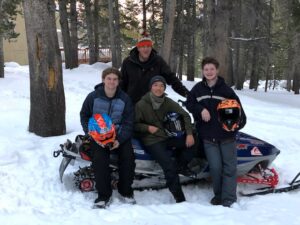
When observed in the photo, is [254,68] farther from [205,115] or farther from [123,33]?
[205,115]

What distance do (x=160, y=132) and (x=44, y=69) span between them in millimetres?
2589

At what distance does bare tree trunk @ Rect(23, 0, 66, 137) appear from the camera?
7.02 m

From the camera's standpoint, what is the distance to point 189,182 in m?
6.29

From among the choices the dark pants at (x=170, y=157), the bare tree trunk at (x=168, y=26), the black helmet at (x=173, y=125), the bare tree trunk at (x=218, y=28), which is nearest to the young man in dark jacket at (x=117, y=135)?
the dark pants at (x=170, y=157)

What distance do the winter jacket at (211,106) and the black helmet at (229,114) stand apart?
76 mm

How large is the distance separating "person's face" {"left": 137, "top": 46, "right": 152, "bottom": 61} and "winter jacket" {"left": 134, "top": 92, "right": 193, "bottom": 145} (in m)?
0.67

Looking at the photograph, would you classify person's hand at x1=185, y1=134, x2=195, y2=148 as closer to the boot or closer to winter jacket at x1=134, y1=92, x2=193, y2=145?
winter jacket at x1=134, y1=92, x2=193, y2=145

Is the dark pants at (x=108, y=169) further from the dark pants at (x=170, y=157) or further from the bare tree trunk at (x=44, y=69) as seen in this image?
the bare tree trunk at (x=44, y=69)

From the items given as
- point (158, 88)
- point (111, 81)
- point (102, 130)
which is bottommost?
point (102, 130)

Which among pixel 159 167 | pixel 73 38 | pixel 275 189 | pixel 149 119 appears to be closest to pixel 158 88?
pixel 149 119

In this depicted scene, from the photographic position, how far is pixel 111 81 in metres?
5.45

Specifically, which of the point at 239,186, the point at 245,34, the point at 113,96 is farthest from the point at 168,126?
the point at 245,34

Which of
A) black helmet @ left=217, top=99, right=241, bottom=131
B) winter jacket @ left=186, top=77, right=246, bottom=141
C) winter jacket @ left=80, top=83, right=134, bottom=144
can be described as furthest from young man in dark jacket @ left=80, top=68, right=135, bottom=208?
black helmet @ left=217, top=99, right=241, bottom=131

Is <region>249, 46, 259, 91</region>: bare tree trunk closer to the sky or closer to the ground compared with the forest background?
closer to the ground
